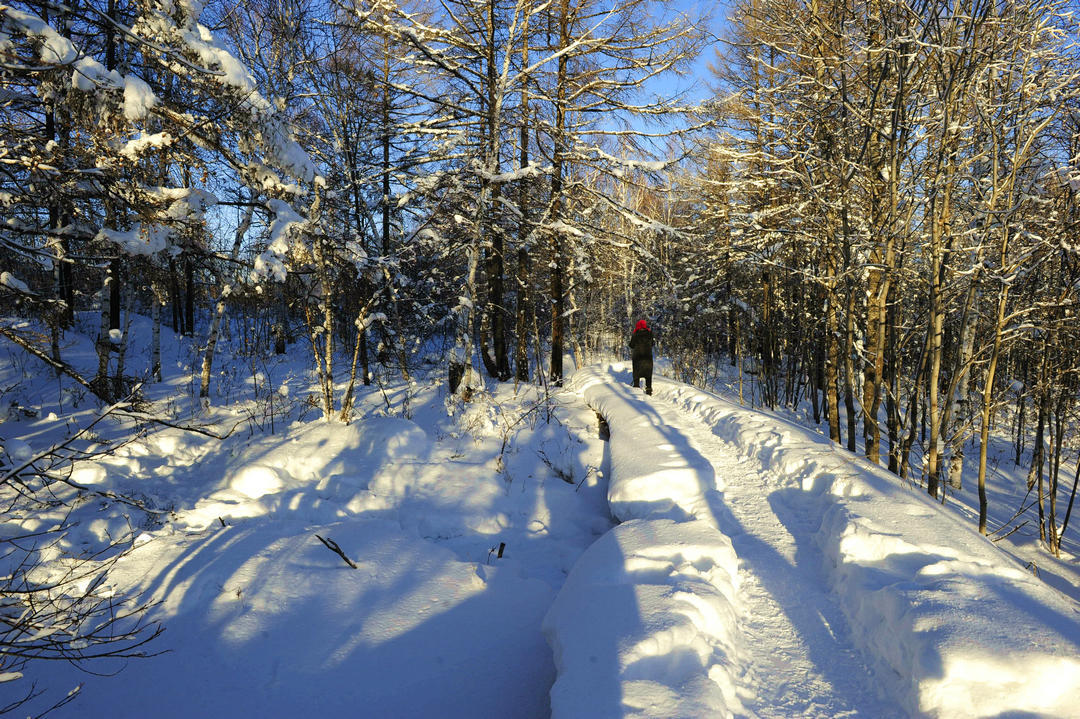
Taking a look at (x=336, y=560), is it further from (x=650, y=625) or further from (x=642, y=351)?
(x=642, y=351)

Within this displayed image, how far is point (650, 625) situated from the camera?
278 cm

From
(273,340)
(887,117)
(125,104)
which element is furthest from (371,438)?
(273,340)

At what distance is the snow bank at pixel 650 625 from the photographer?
238 centimetres

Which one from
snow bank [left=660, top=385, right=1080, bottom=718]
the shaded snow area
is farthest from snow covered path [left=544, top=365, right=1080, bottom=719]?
the shaded snow area

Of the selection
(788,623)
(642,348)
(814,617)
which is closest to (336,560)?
(788,623)

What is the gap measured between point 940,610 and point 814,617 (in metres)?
0.84

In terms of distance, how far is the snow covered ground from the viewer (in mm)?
2623

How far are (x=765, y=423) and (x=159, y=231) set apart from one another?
8077 mm

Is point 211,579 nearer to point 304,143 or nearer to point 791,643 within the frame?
point 791,643

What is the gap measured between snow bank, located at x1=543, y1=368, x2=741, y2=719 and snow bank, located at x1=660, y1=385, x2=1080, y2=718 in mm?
853

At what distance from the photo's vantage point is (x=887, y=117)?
7.23 metres

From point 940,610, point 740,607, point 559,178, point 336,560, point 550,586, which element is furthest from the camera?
point 559,178

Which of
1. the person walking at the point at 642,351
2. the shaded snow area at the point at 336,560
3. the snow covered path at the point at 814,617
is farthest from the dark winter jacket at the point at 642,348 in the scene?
the snow covered path at the point at 814,617

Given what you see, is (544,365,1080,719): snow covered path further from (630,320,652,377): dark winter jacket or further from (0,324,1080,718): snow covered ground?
(630,320,652,377): dark winter jacket
